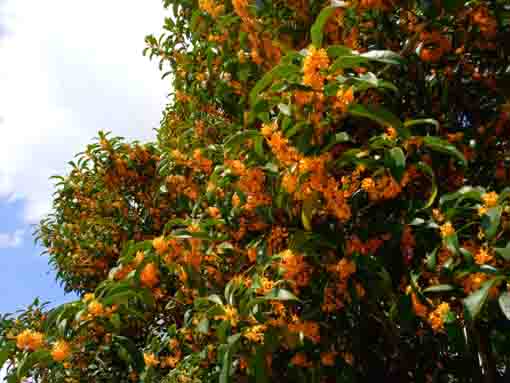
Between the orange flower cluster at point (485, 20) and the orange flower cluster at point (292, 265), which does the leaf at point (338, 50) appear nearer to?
the orange flower cluster at point (292, 265)

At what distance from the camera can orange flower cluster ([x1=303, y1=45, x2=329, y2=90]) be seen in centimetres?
159

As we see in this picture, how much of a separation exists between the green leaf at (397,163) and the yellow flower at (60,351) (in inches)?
54.3

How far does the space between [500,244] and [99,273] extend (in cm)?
333

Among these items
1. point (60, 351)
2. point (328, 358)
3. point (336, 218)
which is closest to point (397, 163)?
point (336, 218)

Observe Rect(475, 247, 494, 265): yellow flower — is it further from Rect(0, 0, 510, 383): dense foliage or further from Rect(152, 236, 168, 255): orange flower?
Rect(152, 236, 168, 255): orange flower

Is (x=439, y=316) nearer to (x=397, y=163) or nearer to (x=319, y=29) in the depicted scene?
(x=397, y=163)

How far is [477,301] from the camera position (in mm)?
1338

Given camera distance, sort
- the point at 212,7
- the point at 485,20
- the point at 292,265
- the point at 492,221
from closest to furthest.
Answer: the point at 492,221
the point at 292,265
the point at 485,20
the point at 212,7

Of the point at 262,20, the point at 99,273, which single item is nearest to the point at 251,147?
the point at 262,20

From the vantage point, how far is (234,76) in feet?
9.41

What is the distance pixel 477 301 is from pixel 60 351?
1.46 m

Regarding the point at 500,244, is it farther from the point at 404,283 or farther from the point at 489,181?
the point at 489,181

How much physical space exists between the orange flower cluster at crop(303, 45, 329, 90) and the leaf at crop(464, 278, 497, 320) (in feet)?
2.69

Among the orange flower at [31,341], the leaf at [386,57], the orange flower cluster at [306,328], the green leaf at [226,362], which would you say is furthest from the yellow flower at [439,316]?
the orange flower at [31,341]
